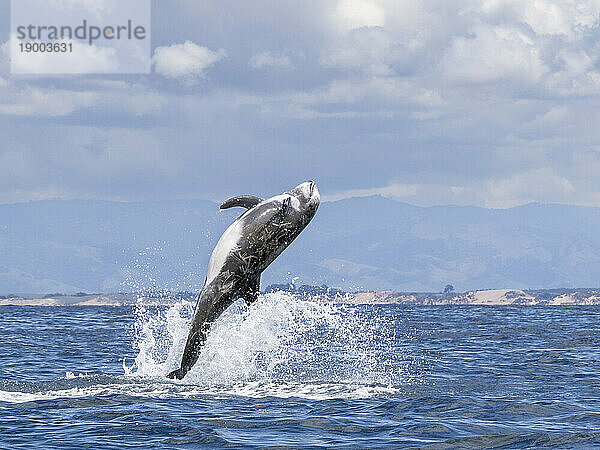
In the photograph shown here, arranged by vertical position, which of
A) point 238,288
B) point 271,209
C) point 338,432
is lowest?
point 338,432

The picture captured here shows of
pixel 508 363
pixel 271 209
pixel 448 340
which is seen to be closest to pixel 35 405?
pixel 271 209

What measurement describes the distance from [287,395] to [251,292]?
263 cm

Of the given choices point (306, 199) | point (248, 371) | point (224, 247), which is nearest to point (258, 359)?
point (248, 371)

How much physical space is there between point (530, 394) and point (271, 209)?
26.3 ft

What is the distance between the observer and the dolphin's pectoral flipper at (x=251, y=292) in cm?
2136

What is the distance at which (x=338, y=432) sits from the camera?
58.9 feet

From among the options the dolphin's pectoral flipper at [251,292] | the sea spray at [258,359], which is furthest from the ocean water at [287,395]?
the dolphin's pectoral flipper at [251,292]

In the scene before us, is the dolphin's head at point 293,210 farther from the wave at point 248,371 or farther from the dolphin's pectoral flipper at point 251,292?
the wave at point 248,371

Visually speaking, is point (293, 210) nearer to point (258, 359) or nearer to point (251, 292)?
point (251, 292)

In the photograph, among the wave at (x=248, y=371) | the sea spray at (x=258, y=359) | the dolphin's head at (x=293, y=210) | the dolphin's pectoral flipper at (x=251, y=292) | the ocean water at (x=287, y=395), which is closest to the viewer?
the ocean water at (x=287, y=395)

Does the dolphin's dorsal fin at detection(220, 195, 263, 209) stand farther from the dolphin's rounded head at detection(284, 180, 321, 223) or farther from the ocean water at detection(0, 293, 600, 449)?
the ocean water at detection(0, 293, 600, 449)

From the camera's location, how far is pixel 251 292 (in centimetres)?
2145

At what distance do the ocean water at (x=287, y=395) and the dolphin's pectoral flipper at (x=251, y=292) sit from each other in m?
1.32

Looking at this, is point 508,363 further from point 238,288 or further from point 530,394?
point 238,288
